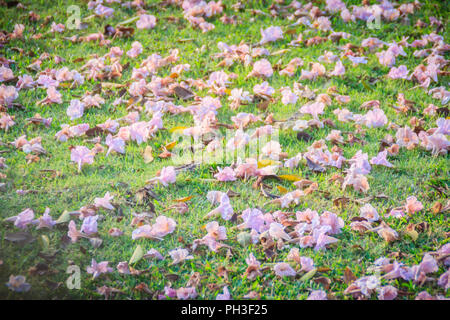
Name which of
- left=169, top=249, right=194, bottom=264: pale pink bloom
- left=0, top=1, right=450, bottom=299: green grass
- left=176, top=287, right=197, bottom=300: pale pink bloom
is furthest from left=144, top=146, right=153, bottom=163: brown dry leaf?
left=176, top=287, right=197, bottom=300: pale pink bloom

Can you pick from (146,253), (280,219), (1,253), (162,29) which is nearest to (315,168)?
(280,219)

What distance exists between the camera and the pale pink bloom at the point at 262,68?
4297 millimetres

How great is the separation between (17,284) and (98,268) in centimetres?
37

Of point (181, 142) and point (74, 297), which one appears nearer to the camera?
point (74, 297)

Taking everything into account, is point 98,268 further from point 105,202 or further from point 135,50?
point 135,50

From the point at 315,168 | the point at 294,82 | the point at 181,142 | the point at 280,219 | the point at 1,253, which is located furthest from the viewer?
the point at 294,82

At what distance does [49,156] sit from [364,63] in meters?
2.95

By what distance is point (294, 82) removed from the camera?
13.9ft

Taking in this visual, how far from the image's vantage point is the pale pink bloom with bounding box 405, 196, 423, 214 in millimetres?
2771

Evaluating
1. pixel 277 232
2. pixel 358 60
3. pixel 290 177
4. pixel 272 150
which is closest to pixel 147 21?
pixel 358 60

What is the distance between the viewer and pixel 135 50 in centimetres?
470

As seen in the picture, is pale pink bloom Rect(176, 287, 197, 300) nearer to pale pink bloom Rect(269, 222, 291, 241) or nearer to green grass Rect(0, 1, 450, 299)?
green grass Rect(0, 1, 450, 299)
